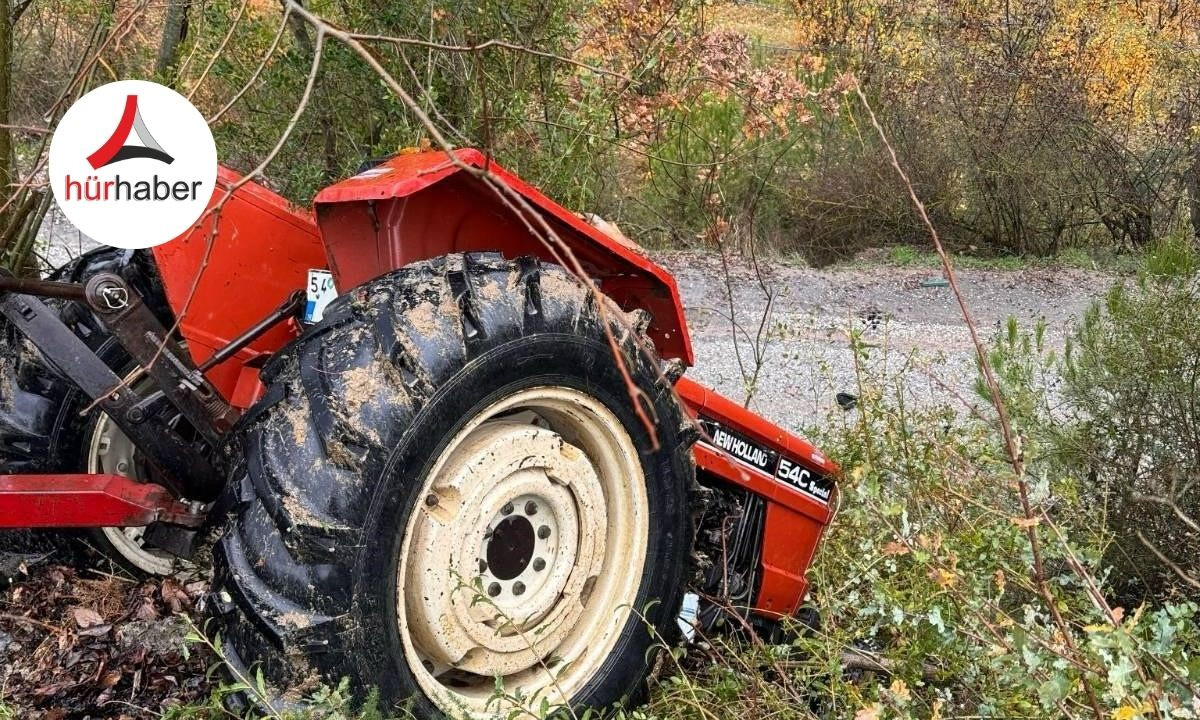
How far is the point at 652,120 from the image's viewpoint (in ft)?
25.1

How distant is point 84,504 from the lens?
236 centimetres

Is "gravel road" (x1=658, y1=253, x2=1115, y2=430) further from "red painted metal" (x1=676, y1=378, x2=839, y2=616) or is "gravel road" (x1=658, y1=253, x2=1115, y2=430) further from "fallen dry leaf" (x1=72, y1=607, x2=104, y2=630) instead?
"fallen dry leaf" (x1=72, y1=607, x2=104, y2=630)

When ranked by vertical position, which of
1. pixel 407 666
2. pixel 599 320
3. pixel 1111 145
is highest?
pixel 1111 145

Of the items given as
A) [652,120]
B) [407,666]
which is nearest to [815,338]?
[652,120]

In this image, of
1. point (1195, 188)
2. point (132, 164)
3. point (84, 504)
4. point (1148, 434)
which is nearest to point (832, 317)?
point (1148, 434)

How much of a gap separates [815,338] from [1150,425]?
3580mm

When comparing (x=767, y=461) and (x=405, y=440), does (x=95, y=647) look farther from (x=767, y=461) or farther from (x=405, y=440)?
(x=767, y=461)

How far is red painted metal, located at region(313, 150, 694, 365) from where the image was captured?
2.38 meters

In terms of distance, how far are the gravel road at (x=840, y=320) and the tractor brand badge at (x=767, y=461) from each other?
196 cm

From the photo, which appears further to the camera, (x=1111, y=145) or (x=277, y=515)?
(x=1111, y=145)

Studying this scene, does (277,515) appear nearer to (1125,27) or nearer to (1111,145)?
(1111,145)

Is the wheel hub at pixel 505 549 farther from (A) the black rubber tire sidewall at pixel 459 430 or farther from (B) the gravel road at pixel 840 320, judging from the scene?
(B) the gravel road at pixel 840 320

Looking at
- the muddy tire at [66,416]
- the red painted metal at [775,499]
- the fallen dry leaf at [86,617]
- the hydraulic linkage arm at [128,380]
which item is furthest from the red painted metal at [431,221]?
the fallen dry leaf at [86,617]

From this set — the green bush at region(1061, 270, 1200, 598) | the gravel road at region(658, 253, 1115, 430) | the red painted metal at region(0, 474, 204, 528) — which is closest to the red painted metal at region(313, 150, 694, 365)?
the red painted metal at region(0, 474, 204, 528)
